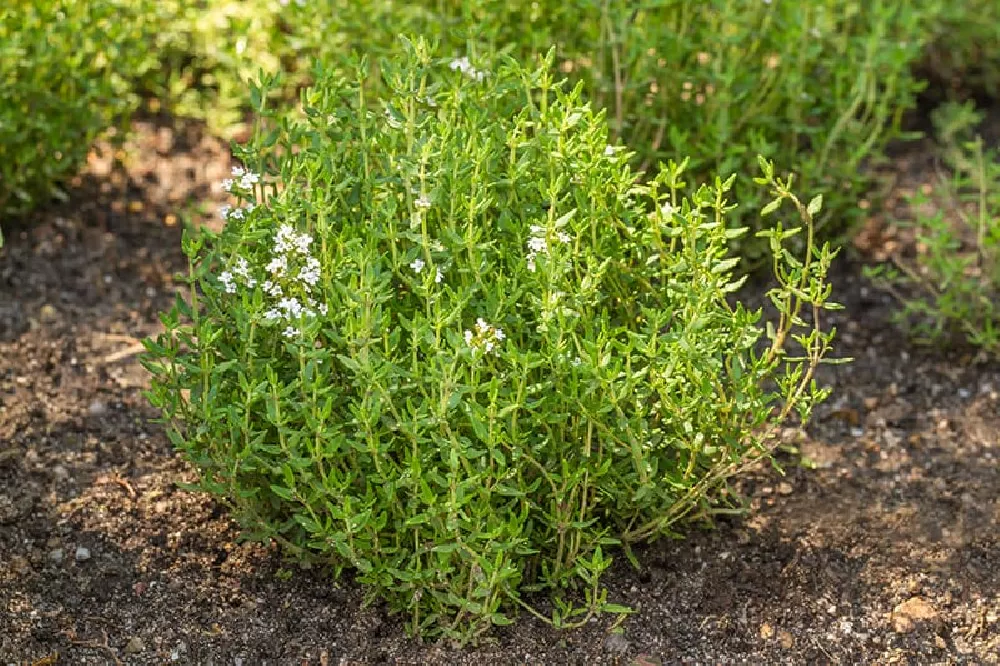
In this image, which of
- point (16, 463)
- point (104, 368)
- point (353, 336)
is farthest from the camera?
point (104, 368)

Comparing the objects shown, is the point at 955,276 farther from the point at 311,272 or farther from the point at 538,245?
the point at 311,272

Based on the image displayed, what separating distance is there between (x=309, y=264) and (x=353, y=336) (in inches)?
7.3

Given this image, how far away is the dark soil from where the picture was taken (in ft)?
9.61

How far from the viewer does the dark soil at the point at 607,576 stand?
2.93 metres

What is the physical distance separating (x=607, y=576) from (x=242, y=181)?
4.00 feet

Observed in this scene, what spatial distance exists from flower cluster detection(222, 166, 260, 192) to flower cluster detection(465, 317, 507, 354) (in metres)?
0.62

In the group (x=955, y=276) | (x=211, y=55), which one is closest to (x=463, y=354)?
(x=955, y=276)

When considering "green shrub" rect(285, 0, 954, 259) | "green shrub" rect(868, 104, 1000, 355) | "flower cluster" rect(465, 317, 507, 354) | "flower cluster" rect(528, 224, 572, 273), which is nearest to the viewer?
"flower cluster" rect(465, 317, 507, 354)

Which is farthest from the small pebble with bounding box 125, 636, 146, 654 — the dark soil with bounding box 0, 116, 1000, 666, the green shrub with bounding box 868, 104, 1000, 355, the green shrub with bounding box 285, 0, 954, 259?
the green shrub with bounding box 868, 104, 1000, 355

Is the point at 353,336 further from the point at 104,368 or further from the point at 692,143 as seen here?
the point at 692,143

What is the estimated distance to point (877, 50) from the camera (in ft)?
14.2

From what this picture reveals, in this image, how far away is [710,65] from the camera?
4.17 meters

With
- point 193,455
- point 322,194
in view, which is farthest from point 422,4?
point 193,455

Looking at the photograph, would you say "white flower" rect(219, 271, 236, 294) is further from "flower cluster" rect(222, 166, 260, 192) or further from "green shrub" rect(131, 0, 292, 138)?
"green shrub" rect(131, 0, 292, 138)
